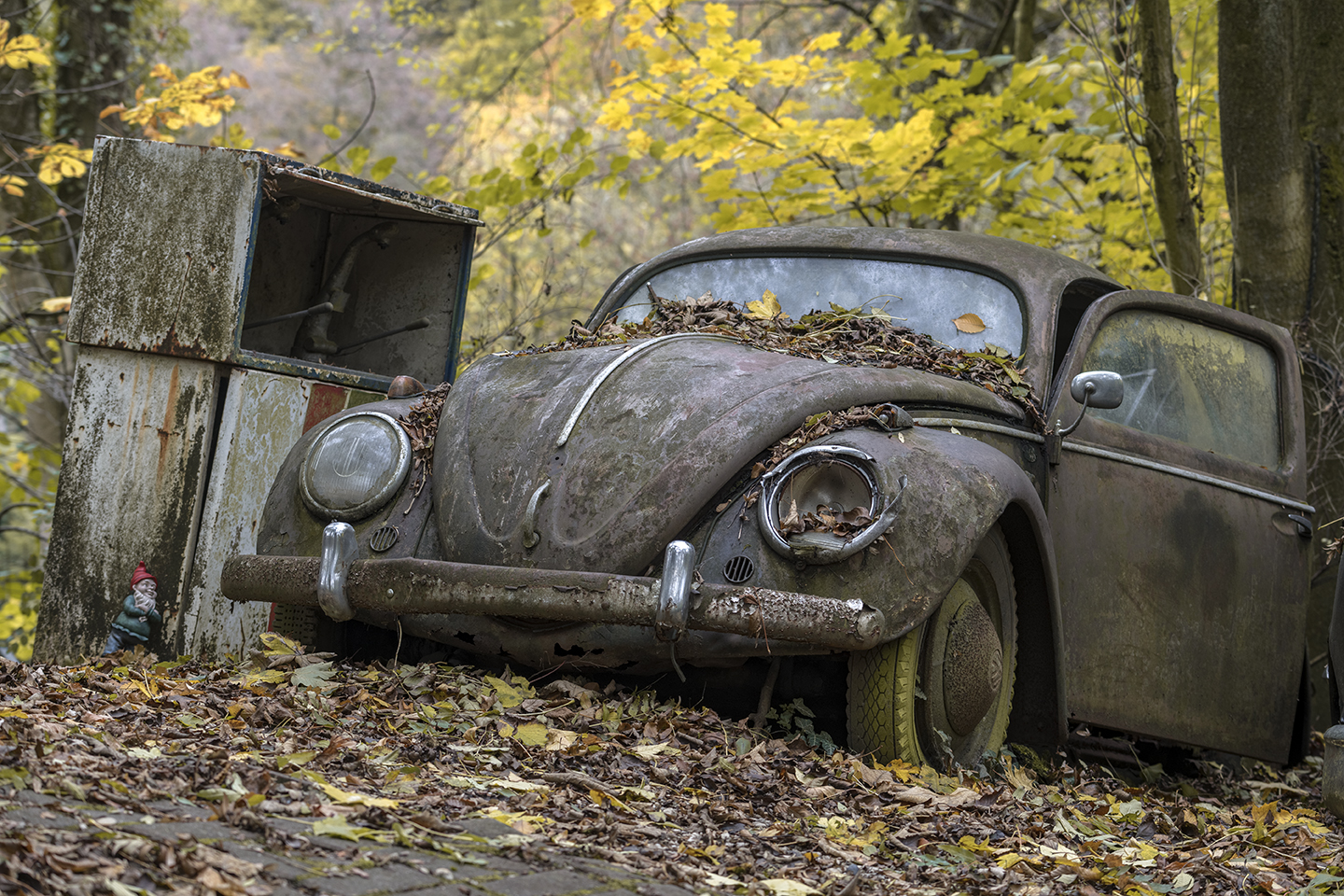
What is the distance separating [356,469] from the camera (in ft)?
12.9

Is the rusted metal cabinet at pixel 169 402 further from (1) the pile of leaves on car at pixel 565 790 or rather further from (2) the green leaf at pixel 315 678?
(2) the green leaf at pixel 315 678

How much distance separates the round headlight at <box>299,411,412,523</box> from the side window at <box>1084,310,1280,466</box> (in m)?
2.35

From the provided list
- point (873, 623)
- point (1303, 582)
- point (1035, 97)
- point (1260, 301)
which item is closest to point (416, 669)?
point (873, 623)

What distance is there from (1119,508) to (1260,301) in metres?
2.72

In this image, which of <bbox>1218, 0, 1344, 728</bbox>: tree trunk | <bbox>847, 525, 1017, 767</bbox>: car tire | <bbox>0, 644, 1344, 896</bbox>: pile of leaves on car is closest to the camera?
<bbox>0, 644, 1344, 896</bbox>: pile of leaves on car

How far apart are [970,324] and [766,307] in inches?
27.9

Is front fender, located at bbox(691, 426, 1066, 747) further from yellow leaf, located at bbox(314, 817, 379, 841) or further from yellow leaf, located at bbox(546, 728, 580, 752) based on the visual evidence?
yellow leaf, located at bbox(314, 817, 379, 841)

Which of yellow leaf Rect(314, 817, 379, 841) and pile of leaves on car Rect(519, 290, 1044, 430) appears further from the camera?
pile of leaves on car Rect(519, 290, 1044, 430)

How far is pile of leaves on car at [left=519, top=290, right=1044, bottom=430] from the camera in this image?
4.16 meters

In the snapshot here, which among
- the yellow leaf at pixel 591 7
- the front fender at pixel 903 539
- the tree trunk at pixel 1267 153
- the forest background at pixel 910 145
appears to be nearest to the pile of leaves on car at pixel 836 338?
the front fender at pixel 903 539

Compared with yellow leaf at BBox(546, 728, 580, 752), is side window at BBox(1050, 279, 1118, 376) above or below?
above

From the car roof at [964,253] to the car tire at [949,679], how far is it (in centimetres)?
83

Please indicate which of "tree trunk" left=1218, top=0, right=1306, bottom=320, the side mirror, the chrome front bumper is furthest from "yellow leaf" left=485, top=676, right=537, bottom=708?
"tree trunk" left=1218, top=0, right=1306, bottom=320

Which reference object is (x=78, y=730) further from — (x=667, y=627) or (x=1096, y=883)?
(x=1096, y=883)
